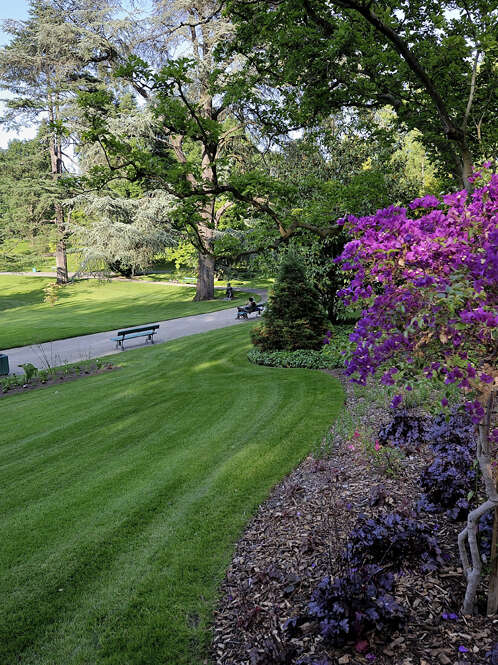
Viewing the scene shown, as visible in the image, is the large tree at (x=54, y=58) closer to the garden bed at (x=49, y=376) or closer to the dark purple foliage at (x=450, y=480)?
the garden bed at (x=49, y=376)

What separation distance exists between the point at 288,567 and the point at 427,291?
7.67 feet

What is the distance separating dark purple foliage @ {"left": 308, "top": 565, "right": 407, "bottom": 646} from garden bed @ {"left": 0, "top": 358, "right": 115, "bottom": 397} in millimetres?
9470

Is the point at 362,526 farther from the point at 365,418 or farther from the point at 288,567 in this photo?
the point at 365,418

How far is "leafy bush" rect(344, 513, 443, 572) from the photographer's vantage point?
296 cm

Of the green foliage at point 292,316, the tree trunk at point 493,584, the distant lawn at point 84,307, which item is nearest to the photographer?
the tree trunk at point 493,584

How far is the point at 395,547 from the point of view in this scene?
2990 mm

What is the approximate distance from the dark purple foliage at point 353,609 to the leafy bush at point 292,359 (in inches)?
293

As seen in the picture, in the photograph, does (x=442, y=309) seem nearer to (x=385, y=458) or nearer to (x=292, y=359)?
(x=385, y=458)

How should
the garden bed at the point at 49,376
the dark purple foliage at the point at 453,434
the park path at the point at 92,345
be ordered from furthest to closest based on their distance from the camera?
1. the park path at the point at 92,345
2. the garden bed at the point at 49,376
3. the dark purple foliage at the point at 453,434

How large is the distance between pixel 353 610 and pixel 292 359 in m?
8.09

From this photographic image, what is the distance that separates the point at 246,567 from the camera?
3520mm

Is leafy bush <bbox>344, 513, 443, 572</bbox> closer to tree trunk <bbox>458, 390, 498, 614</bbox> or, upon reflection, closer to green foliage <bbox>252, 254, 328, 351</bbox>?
tree trunk <bbox>458, 390, 498, 614</bbox>

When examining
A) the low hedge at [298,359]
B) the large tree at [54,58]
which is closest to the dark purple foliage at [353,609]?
the low hedge at [298,359]

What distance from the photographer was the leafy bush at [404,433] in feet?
16.1
